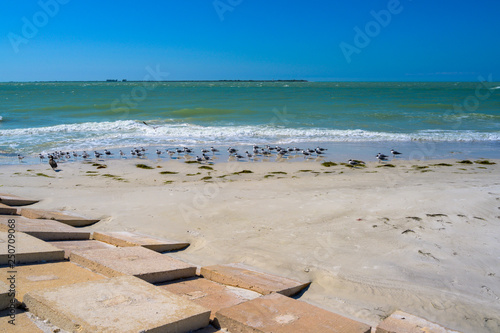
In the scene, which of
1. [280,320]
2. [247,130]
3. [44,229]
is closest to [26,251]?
[44,229]

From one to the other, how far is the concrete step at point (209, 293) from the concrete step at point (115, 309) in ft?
1.46

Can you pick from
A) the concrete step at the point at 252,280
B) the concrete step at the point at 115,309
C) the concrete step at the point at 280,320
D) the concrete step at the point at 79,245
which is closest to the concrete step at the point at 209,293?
the concrete step at the point at 252,280

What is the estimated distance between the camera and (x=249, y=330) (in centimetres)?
242

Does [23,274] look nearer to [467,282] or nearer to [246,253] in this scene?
[246,253]

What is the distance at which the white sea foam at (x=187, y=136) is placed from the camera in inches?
679

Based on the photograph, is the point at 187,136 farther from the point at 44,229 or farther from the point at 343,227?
the point at 44,229

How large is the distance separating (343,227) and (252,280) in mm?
2554

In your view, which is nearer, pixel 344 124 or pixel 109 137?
pixel 109 137

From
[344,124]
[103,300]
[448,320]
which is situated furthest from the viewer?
[344,124]

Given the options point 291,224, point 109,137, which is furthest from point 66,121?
point 291,224

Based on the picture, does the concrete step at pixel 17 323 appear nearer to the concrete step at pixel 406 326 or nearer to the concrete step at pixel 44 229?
the concrete step at pixel 44 229

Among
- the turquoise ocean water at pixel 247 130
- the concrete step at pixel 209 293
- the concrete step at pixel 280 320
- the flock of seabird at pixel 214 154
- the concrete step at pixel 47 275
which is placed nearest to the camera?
the concrete step at pixel 280 320

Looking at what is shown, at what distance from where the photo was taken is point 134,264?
3359 mm

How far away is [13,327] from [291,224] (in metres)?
4.09
